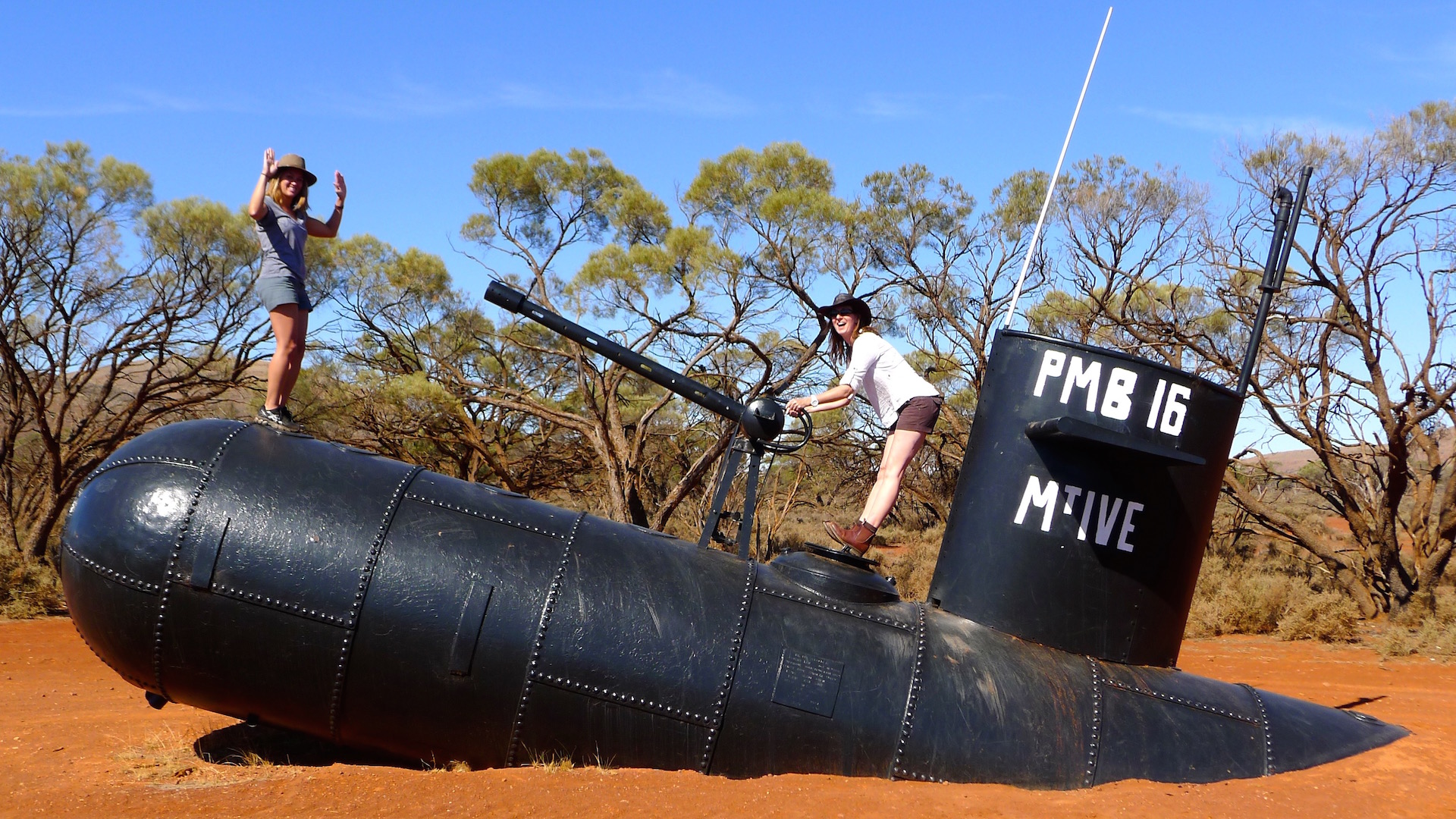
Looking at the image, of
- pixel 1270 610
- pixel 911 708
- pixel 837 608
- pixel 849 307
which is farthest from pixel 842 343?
pixel 1270 610

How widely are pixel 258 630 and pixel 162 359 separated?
46.4 ft

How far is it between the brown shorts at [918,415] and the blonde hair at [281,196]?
11.6ft

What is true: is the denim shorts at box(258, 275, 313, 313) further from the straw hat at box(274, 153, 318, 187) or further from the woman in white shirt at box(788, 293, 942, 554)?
the woman in white shirt at box(788, 293, 942, 554)

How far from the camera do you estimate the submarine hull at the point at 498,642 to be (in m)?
4.63

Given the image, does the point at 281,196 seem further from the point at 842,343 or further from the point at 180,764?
the point at 842,343

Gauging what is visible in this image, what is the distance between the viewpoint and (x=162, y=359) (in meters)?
16.8

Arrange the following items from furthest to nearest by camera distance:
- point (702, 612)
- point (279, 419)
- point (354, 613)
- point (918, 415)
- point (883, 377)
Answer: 1. point (883, 377)
2. point (918, 415)
3. point (279, 419)
4. point (702, 612)
5. point (354, 613)

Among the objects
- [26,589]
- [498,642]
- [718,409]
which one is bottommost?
[26,589]

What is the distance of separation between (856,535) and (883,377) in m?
0.97

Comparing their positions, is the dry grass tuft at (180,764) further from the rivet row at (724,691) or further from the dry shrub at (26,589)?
the dry shrub at (26,589)

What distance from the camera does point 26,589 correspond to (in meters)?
14.4

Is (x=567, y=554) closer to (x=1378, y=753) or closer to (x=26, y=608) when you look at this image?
(x=1378, y=753)

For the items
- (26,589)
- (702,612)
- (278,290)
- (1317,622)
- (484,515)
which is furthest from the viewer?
(26,589)

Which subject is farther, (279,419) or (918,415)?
(918,415)
